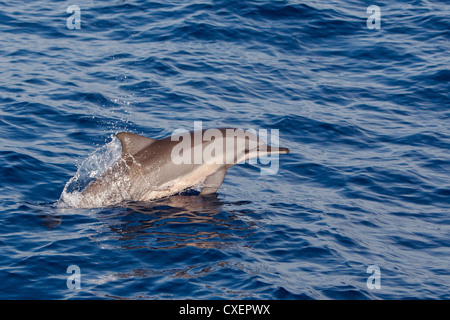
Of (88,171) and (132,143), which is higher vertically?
(132,143)

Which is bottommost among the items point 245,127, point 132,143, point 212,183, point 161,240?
point 161,240

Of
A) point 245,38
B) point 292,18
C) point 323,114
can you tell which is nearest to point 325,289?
point 323,114

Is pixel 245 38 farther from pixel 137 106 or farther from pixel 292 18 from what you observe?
pixel 137 106

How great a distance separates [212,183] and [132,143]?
185 cm

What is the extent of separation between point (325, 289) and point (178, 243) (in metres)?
2.60

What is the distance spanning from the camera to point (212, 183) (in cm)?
1360

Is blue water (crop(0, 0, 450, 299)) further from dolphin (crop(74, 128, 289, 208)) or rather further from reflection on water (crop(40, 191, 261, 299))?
dolphin (crop(74, 128, 289, 208))

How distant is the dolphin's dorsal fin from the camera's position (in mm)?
12688

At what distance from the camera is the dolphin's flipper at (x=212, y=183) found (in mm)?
13609

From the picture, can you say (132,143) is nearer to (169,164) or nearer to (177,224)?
(169,164)

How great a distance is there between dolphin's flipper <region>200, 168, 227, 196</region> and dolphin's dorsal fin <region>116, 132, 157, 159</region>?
1.44 metres

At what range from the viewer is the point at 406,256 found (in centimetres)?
1170

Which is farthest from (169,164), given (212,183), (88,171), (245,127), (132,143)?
(245,127)

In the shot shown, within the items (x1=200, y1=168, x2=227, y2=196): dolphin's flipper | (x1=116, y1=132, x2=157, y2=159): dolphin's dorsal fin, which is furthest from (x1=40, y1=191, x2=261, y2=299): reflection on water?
(x1=116, y1=132, x2=157, y2=159): dolphin's dorsal fin
